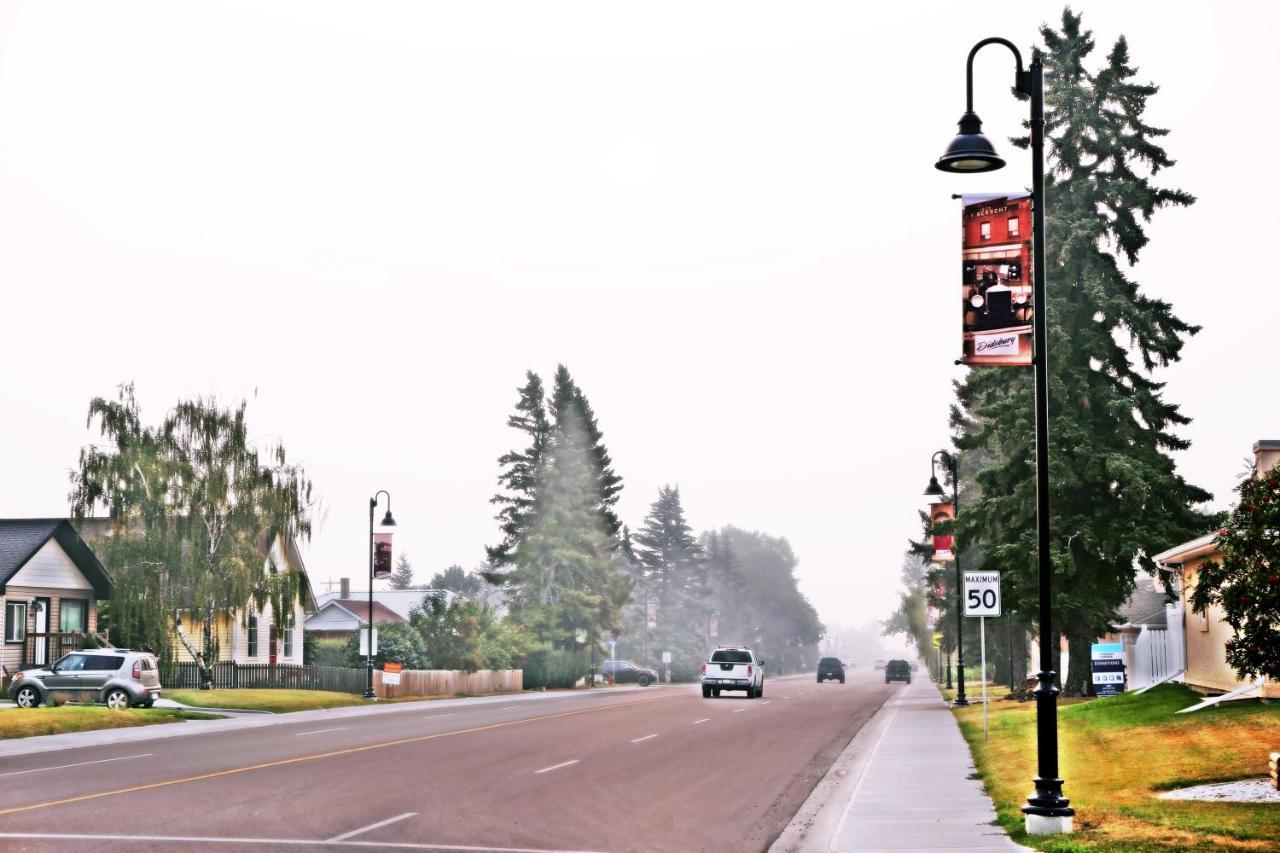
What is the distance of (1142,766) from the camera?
766 inches

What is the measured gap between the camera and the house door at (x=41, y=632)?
4981 centimetres

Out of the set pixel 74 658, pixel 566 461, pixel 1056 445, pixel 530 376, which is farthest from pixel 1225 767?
pixel 530 376

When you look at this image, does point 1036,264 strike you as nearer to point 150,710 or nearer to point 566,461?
point 150,710

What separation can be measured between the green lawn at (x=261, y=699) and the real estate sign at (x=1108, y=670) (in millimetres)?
23752

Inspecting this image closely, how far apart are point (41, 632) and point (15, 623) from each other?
5.02 feet

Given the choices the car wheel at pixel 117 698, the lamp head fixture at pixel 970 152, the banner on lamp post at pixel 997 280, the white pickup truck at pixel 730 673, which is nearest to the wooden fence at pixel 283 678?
the car wheel at pixel 117 698

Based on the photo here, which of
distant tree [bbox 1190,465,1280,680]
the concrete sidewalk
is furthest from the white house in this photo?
distant tree [bbox 1190,465,1280,680]

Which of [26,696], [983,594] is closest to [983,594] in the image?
[983,594]

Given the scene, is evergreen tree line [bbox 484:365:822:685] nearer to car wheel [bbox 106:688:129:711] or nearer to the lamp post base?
car wheel [bbox 106:688:129:711]

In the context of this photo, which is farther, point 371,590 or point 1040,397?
point 371,590

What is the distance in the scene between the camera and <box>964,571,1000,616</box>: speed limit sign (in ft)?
86.8

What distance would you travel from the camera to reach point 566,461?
8475 centimetres

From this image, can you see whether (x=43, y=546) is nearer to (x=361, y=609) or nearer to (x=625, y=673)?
(x=625, y=673)

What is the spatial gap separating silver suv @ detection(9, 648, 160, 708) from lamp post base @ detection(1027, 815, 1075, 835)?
31.0 m
